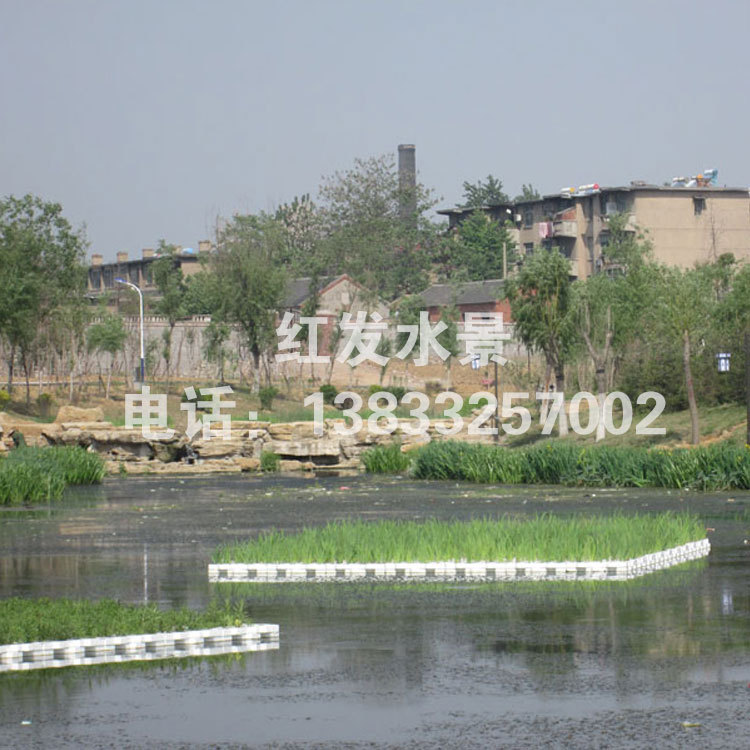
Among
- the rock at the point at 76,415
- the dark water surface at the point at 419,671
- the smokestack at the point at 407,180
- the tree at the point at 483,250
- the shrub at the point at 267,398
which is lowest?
the dark water surface at the point at 419,671

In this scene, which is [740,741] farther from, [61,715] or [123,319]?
[123,319]

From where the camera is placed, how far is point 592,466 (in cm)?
3475

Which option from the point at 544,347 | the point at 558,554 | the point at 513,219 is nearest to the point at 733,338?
the point at 544,347

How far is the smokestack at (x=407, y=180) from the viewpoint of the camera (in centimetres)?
9969

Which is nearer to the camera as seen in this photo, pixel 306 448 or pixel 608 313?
pixel 306 448

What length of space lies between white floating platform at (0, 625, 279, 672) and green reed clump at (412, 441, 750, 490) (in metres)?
21.9

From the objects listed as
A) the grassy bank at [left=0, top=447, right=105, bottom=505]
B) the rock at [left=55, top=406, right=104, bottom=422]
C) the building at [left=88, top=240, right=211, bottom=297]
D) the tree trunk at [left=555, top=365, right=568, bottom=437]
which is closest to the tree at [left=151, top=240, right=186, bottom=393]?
the building at [left=88, top=240, right=211, bottom=297]

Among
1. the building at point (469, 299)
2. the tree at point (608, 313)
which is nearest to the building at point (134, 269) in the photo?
the building at point (469, 299)

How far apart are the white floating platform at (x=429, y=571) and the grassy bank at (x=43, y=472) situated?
1555cm

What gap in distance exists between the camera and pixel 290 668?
11.1 meters

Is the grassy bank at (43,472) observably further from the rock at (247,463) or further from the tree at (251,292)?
the tree at (251,292)

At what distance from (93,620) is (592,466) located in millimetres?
23910

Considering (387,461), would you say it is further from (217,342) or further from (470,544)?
(217,342)

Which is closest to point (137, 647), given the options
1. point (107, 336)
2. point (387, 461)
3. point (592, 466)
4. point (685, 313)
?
point (592, 466)
